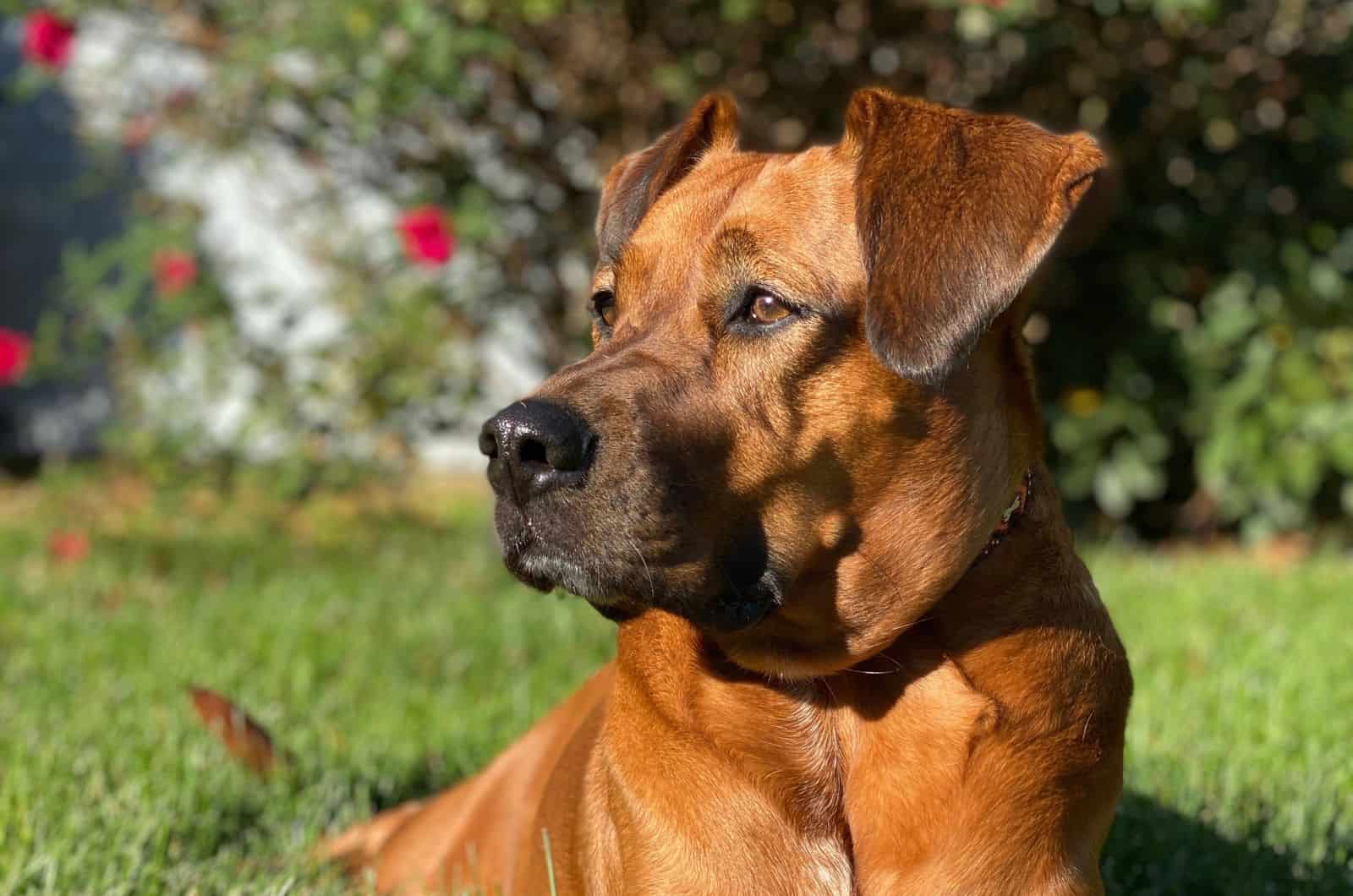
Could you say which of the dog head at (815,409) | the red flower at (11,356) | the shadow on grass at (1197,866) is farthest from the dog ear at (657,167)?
the red flower at (11,356)

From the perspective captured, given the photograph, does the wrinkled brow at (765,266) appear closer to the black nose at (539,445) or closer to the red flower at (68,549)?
the black nose at (539,445)

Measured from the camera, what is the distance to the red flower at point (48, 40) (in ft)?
22.1

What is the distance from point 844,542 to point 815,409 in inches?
9.5

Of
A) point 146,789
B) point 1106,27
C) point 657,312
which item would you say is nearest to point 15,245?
point 1106,27

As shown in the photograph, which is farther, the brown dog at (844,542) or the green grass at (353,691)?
the green grass at (353,691)

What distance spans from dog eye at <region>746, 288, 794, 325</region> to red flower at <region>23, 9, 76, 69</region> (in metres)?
5.34

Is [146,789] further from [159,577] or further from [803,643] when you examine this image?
[159,577]

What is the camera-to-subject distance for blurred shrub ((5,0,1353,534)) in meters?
7.34

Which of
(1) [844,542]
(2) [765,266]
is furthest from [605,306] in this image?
(1) [844,542]

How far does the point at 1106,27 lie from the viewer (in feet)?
24.6

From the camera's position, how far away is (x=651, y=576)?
236cm

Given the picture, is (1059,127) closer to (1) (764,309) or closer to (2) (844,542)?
(1) (764,309)

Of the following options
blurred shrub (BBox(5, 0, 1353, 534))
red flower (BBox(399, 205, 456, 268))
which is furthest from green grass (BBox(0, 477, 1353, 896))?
red flower (BBox(399, 205, 456, 268))

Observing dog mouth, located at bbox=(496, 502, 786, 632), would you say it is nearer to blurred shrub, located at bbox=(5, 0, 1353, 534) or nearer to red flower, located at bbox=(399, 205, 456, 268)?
red flower, located at bbox=(399, 205, 456, 268)
